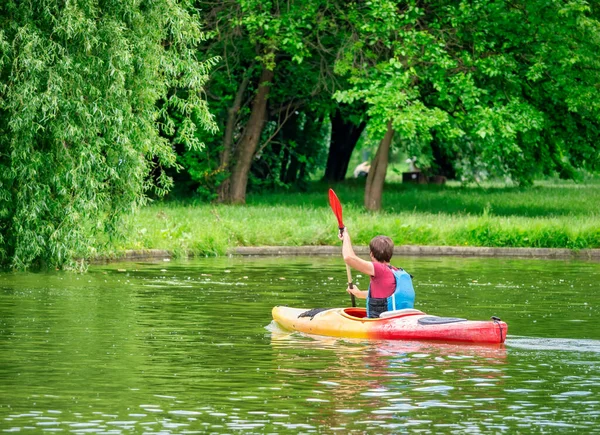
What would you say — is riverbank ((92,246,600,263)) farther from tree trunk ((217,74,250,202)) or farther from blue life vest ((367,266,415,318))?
tree trunk ((217,74,250,202))

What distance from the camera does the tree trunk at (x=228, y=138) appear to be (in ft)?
132

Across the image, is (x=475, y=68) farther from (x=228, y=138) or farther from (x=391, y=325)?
(x=391, y=325)

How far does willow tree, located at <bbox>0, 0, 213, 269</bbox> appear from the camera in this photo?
21281mm

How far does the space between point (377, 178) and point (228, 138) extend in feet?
17.3

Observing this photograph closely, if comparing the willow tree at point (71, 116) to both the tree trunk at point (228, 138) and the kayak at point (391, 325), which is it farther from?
the tree trunk at point (228, 138)

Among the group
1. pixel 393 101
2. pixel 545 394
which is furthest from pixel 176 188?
pixel 545 394

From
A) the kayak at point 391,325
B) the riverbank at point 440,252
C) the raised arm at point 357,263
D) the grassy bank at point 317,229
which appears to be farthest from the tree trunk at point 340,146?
the raised arm at point 357,263

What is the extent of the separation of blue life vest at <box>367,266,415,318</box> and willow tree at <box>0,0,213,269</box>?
22.5 ft

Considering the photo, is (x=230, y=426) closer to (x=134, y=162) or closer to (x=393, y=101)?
(x=134, y=162)

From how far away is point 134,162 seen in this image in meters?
22.4

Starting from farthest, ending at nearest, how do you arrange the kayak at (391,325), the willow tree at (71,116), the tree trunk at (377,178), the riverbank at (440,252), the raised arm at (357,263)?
the tree trunk at (377,178)
the riverbank at (440,252)
the willow tree at (71,116)
the raised arm at (357,263)
the kayak at (391,325)

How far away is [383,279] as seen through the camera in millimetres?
15914

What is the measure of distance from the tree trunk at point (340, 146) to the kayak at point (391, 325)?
110ft

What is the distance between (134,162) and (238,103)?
1795 cm
